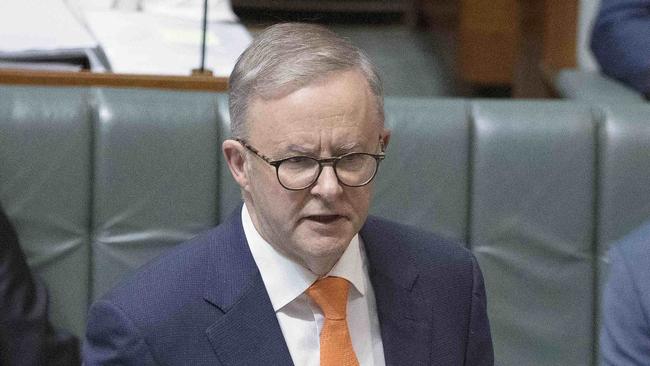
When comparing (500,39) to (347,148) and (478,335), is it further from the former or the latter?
(347,148)

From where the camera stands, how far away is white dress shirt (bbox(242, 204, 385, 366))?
4.76 feet

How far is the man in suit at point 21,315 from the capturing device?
2086mm

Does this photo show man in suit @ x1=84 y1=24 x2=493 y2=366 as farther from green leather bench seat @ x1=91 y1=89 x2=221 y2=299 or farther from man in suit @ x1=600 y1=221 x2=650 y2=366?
green leather bench seat @ x1=91 y1=89 x2=221 y2=299

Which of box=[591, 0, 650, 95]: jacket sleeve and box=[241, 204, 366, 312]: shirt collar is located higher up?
box=[241, 204, 366, 312]: shirt collar

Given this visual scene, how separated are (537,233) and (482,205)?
0.40 ft

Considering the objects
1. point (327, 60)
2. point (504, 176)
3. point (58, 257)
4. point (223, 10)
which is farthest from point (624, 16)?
point (327, 60)

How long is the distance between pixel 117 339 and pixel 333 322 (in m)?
0.26

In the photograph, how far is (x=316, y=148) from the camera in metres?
1.33

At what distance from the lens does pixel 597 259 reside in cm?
236

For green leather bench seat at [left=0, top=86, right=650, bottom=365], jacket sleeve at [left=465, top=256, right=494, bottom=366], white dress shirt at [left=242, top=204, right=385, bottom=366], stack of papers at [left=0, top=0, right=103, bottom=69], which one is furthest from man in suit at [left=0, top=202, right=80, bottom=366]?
jacket sleeve at [left=465, top=256, right=494, bottom=366]

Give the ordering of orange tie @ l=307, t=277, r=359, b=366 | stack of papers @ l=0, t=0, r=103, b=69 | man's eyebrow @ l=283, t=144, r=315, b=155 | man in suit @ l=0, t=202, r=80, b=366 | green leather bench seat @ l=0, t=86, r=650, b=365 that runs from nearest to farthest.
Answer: man's eyebrow @ l=283, t=144, r=315, b=155, orange tie @ l=307, t=277, r=359, b=366, man in suit @ l=0, t=202, r=80, b=366, green leather bench seat @ l=0, t=86, r=650, b=365, stack of papers @ l=0, t=0, r=103, b=69

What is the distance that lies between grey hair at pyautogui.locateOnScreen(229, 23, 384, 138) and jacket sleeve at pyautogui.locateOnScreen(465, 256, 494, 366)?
0.32 m

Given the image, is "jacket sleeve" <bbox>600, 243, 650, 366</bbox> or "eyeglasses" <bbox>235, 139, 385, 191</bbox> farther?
"jacket sleeve" <bbox>600, 243, 650, 366</bbox>

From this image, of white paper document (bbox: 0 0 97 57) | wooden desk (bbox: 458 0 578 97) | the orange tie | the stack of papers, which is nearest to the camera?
the orange tie
